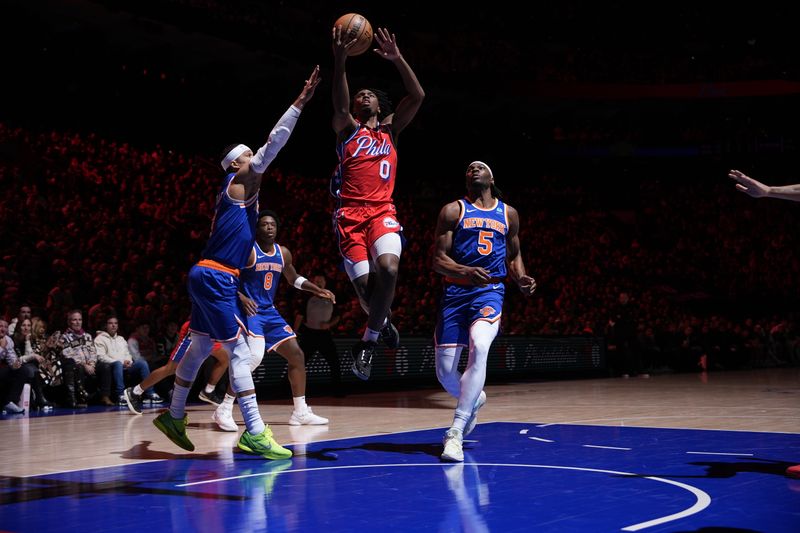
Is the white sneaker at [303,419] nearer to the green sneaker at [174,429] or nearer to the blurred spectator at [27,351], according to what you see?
the green sneaker at [174,429]

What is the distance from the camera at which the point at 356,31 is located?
21.7 ft

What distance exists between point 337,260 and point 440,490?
49.9 feet

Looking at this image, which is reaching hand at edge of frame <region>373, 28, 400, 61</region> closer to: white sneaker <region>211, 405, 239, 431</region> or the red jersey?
the red jersey

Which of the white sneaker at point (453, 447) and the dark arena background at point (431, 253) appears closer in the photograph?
the dark arena background at point (431, 253)

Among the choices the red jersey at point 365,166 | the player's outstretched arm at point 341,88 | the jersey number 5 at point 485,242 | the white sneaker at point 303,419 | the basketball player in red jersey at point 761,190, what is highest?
the player's outstretched arm at point 341,88

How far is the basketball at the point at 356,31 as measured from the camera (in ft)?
21.5

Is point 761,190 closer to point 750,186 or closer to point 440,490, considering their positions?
point 750,186

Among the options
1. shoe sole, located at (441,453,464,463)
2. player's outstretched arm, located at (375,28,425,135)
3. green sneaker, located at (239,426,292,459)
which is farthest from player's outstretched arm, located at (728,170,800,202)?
green sneaker, located at (239,426,292,459)

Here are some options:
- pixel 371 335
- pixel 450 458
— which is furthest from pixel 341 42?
pixel 450 458

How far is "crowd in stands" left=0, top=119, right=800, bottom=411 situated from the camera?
12.4 m

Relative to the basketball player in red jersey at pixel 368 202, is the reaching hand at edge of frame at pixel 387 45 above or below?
above

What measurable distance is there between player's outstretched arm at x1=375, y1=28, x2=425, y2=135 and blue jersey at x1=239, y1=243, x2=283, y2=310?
2.38 m

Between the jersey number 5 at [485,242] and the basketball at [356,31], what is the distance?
1.69 metres

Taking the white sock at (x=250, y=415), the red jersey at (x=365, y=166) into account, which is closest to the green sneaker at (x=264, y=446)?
the white sock at (x=250, y=415)
